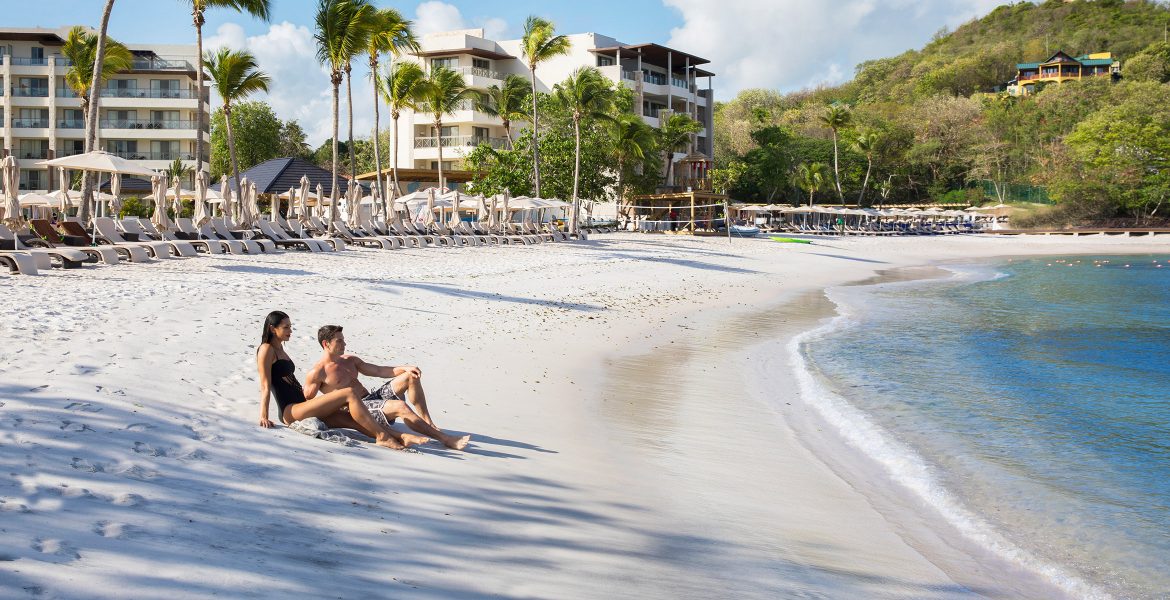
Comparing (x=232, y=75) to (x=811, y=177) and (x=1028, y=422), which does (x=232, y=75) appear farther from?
(x=811, y=177)

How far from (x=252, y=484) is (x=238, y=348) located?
4154 mm

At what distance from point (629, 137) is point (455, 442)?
44.5 meters

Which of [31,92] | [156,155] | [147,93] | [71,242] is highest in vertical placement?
[147,93]

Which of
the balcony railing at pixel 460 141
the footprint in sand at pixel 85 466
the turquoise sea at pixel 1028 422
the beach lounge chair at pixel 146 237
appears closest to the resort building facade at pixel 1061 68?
the balcony railing at pixel 460 141

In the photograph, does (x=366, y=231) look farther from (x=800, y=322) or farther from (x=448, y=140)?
(x=448, y=140)

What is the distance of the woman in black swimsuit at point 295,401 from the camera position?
242 inches

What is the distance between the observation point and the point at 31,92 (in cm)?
5703

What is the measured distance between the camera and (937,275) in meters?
34.3

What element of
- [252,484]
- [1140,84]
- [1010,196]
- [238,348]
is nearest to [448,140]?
[1010,196]

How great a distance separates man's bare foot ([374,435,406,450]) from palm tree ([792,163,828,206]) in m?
66.4

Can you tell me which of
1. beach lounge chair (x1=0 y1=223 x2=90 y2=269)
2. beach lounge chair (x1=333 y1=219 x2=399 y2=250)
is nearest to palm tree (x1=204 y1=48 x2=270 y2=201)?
beach lounge chair (x1=333 y1=219 x2=399 y2=250)

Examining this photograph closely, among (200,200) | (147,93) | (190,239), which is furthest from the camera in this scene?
(147,93)

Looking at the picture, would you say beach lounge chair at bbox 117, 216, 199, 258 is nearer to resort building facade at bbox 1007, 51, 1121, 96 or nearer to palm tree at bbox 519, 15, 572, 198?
palm tree at bbox 519, 15, 572, 198

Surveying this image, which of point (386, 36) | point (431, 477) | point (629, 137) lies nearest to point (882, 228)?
point (629, 137)
